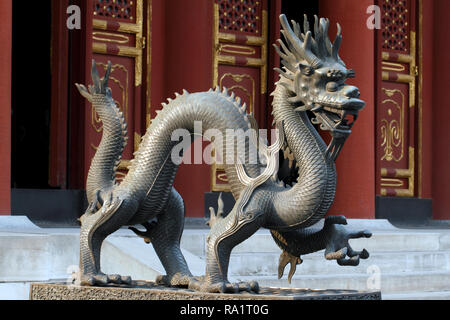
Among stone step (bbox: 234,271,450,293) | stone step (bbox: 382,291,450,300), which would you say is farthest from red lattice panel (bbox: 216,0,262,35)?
stone step (bbox: 382,291,450,300)

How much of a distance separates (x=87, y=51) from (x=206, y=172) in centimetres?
166

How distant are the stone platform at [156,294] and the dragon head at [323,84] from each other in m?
0.59

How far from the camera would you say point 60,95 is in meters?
8.92

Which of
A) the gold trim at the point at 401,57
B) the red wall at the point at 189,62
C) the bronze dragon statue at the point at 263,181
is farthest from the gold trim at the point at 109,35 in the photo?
the bronze dragon statue at the point at 263,181

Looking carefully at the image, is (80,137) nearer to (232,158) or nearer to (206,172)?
(206,172)

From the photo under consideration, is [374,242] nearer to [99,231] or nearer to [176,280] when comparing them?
[176,280]

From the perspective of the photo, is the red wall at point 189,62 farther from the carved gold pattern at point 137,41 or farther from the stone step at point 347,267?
the stone step at point 347,267

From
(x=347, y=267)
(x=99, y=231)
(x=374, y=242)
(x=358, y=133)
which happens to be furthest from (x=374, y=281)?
(x=99, y=231)

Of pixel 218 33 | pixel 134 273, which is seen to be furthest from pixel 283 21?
pixel 218 33

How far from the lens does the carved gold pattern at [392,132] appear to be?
11070mm

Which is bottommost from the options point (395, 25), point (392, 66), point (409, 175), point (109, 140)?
point (409, 175)

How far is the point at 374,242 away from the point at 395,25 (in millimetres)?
3957

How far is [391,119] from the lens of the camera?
439 inches

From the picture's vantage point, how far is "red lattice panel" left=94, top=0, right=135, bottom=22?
9047 mm
